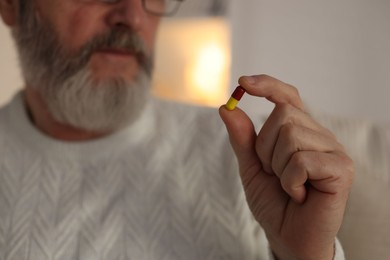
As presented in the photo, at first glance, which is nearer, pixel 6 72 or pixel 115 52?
pixel 115 52

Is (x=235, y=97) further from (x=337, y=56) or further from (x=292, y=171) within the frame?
(x=337, y=56)

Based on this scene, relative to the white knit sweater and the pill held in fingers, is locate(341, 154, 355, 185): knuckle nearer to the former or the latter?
the pill held in fingers

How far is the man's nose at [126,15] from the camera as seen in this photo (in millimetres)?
919

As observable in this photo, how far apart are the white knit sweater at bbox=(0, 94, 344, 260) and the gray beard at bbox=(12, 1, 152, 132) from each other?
0.14ft

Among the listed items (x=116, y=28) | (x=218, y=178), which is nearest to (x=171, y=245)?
(x=218, y=178)

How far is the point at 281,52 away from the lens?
174cm

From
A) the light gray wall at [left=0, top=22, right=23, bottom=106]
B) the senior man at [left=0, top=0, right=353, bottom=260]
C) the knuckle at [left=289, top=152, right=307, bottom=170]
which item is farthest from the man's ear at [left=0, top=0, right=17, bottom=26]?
the knuckle at [left=289, top=152, right=307, bottom=170]

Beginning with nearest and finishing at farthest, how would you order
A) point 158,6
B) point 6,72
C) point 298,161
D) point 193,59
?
point 298,161 < point 158,6 < point 6,72 < point 193,59

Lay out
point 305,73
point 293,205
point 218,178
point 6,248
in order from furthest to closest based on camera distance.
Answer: point 305,73, point 218,178, point 6,248, point 293,205

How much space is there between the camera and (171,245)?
0.81 meters

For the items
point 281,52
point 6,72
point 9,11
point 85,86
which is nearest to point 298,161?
point 85,86

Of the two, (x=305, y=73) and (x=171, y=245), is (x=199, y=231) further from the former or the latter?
(x=305, y=73)

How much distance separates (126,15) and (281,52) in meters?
0.93

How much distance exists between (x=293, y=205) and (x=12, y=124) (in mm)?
610
